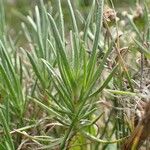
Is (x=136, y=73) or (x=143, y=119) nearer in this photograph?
(x=143, y=119)

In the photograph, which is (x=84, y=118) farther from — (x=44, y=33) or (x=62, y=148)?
(x=44, y=33)

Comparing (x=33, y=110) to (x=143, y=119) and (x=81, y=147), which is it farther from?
(x=143, y=119)

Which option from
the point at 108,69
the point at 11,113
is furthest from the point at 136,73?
the point at 11,113

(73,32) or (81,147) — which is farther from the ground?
(73,32)

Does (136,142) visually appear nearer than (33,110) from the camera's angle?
Yes

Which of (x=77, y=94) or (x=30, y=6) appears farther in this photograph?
(x=30, y=6)

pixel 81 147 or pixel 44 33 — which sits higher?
pixel 44 33

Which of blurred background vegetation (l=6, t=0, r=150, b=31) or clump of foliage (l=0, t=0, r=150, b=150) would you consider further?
blurred background vegetation (l=6, t=0, r=150, b=31)

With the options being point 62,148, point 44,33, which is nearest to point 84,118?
point 62,148

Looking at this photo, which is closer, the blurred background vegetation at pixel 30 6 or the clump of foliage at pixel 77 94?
the clump of foliage at pixel 77 94
